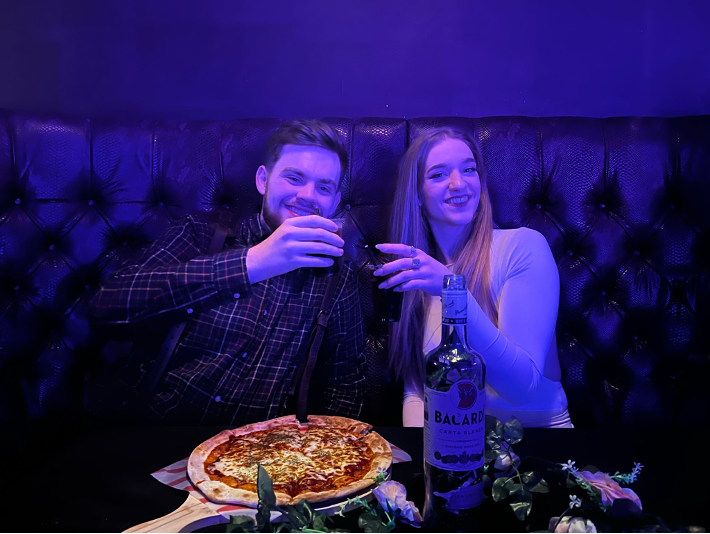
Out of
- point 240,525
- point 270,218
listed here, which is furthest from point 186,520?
point 270,218

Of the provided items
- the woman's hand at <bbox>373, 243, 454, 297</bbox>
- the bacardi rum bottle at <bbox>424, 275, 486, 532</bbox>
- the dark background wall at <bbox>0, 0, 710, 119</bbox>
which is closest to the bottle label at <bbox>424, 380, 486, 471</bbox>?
the bacardi rum bottle at <bbox>424, 275, 486, 532</bbox>

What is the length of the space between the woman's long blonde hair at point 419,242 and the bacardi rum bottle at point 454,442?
1.71 ft

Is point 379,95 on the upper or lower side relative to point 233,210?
upper

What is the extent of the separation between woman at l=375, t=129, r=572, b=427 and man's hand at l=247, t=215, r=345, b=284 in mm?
143

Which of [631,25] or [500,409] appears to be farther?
[631,25]

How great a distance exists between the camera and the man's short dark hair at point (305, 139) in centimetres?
126

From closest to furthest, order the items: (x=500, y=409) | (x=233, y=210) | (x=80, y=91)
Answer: (x=500, y=409), (x=233, y=210), (x=80, y=91)

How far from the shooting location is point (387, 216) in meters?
1.28

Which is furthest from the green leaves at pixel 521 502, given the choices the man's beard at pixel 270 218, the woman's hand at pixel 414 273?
the man's beard at pixel 270 218

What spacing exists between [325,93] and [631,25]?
2.81 feet

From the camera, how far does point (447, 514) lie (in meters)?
0.70

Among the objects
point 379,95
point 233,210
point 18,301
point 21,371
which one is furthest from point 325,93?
point 21,371

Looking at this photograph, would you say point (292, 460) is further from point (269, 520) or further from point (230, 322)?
point (230, 322)

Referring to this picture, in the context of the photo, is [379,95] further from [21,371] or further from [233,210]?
[21,371]
